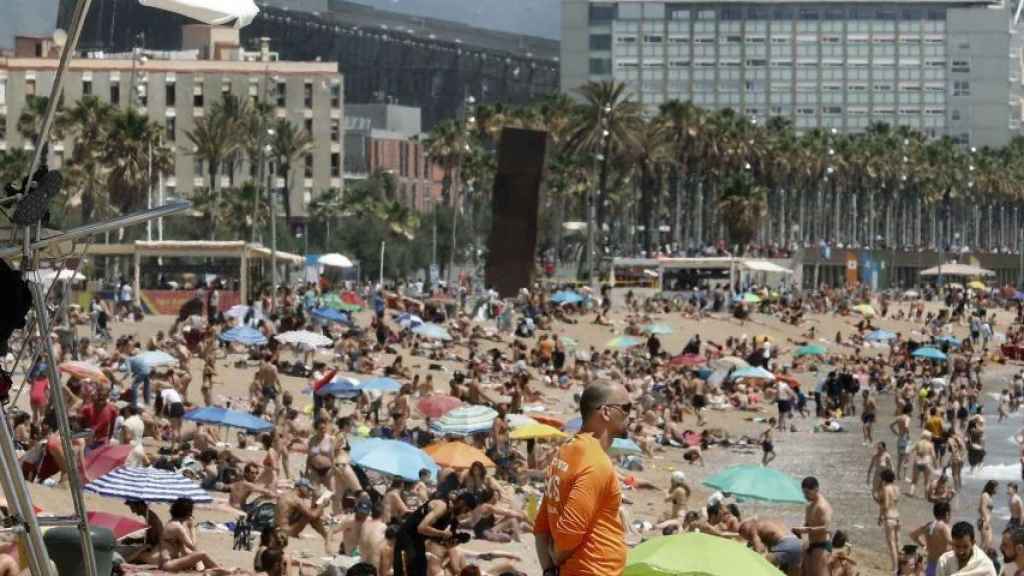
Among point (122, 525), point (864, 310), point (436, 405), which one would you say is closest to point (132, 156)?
point (864, 310)

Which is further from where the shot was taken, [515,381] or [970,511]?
[515,381]

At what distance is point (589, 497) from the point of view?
697 cm

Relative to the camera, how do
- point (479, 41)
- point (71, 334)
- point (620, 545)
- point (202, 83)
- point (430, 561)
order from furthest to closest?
1. point (479, 41)
2. point (202, 83)
3. point (71, 334)
4. point (430, 561)
5. point (620, 545)

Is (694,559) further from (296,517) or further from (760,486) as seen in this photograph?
(760,486)

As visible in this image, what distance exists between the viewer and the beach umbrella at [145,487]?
50.3 ft

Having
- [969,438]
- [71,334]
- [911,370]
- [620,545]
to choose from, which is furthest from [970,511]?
[911,370]

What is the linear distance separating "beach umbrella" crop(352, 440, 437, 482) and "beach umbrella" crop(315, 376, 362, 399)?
991 cm

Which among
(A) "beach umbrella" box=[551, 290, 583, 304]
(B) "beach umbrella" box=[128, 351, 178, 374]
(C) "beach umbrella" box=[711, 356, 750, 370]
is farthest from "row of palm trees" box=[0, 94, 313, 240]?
(B) "beach umbrella" box=[128, 351, 178, 374]

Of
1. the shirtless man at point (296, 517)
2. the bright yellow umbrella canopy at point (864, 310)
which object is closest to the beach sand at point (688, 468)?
the shirtless man at point (296, 517)

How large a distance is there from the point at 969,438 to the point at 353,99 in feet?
400

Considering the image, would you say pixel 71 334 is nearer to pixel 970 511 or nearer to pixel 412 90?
pixel 970 511

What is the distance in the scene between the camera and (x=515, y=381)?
36.6 metres

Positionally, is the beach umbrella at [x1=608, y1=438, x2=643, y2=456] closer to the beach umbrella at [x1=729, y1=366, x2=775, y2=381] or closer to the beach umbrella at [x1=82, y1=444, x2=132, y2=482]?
the beach umbrella at [x1=82, y1=444, x2=132, y2=482]

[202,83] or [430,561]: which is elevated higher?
[202,83]
